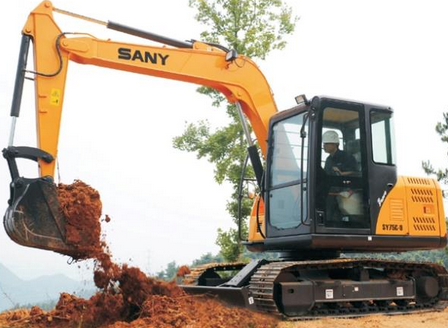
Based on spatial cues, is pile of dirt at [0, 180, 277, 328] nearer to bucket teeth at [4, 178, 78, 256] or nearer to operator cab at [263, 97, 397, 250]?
bucket teeth at [4, 178, 78, 256]

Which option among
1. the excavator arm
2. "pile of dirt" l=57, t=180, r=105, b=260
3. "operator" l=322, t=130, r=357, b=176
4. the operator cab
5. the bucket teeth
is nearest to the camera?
the bucket teeth

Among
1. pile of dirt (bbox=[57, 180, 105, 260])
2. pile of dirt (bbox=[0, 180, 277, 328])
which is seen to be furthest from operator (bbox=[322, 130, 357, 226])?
pile of dirt (bbox=[57, 180, 105, 260])

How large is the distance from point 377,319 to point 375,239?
44.6 inches

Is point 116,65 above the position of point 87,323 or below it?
above

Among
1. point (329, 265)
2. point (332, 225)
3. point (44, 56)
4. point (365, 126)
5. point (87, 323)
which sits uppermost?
point (44, 56)

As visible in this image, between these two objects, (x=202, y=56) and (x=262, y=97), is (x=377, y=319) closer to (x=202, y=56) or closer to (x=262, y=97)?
(x=262, y=97)

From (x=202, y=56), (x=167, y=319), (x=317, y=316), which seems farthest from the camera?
(x=202, y=56)

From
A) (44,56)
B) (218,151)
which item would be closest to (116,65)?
(44,56)

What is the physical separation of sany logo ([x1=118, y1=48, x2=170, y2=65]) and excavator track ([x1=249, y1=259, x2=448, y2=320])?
351cm

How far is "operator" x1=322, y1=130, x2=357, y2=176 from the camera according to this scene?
26.7ft

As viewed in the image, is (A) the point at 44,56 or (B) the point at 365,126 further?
(B) the point at 365,126

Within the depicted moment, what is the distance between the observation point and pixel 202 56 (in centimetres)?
921

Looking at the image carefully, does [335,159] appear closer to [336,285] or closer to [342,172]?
[342,172]

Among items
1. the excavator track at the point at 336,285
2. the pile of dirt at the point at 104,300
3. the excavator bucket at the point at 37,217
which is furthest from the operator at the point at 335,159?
the excavator bucket at the point at 37,217
